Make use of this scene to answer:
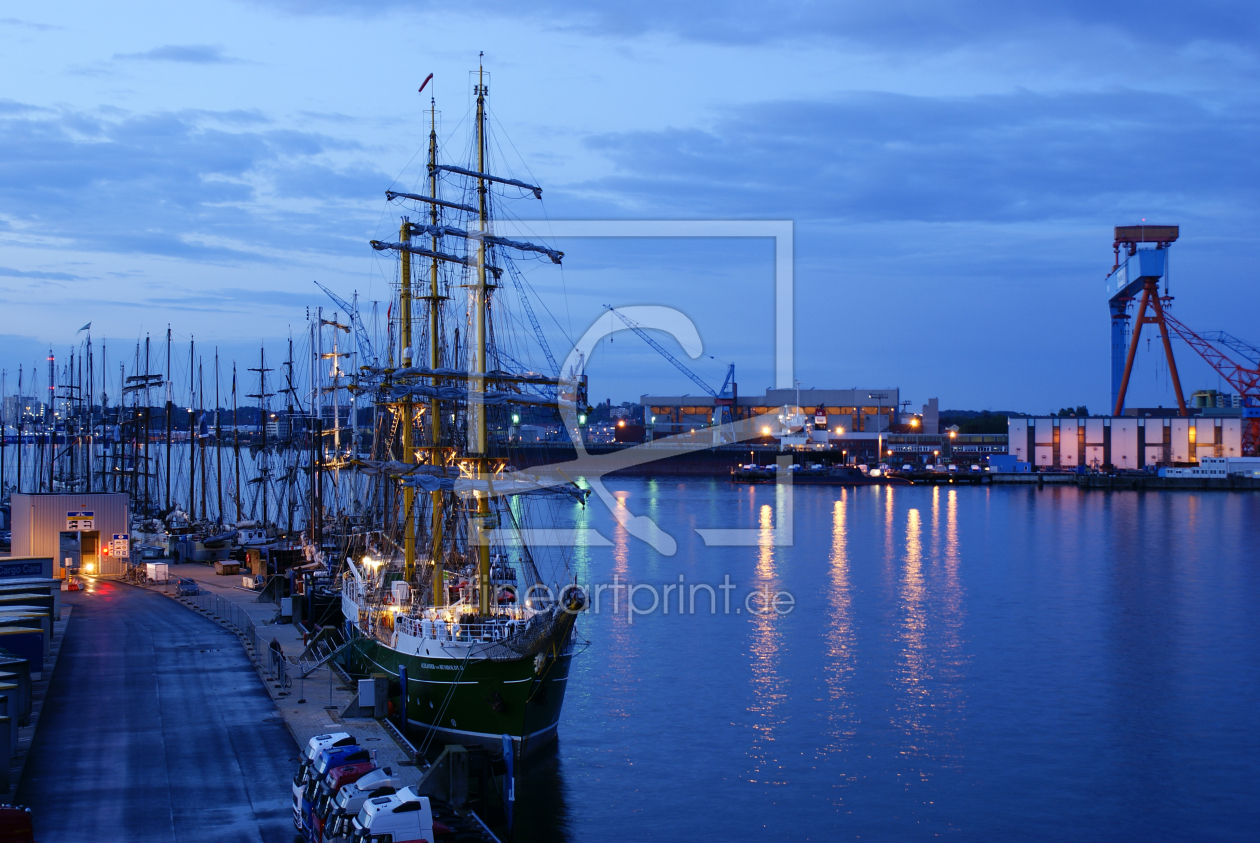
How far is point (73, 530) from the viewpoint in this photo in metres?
44.4

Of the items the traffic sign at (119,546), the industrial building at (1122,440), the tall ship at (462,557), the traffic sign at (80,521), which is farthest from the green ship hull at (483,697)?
the industrial building at (1122,440)

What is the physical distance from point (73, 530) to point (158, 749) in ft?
92.5

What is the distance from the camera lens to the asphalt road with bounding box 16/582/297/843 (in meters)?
16.5

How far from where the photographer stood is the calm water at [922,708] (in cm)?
2203

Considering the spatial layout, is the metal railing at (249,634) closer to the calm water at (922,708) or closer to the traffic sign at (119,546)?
the calm water at (922,708)

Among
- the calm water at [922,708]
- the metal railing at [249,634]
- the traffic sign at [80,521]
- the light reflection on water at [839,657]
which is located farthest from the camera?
the traffic sign at [80,521]

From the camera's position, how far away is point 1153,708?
29656 mm

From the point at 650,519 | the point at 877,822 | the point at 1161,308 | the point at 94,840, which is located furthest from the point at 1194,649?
the point at 1161,308

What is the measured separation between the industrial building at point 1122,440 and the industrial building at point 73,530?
13374cm

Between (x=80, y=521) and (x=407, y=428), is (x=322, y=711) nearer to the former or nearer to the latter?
(x=407, y=428)

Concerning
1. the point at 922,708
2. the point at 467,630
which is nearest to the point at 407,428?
the point at 467,630

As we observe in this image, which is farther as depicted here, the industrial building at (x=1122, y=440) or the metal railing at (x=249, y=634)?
the industrial building at (x=1122, y=440)

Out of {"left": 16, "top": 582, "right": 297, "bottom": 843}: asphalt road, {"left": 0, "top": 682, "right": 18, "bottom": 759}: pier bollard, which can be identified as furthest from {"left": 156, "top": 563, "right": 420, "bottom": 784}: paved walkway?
{"left": 0, "top": 682, "right": 18, "bottom": 759}: pier bollard

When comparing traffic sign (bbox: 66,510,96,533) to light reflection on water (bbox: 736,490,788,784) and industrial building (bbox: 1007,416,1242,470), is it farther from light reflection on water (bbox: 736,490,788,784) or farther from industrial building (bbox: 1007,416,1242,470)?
industrial building (bbox: 1007,416,1242,470)
